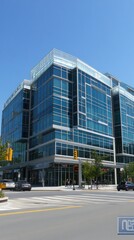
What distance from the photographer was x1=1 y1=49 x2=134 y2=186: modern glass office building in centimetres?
5634

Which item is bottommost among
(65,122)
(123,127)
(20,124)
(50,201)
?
(50,201)

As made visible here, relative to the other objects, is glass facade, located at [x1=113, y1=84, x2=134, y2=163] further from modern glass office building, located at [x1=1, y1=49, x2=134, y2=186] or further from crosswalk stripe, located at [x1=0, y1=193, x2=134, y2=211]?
crosswalk stripe, located at [x1=0, y1=193, x2=134, y2=211]

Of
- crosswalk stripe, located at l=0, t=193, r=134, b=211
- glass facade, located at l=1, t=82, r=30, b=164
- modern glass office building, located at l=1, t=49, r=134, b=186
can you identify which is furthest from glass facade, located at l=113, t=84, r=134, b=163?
crosswalk stripe, located at l=0, t=193, r=134, b=211

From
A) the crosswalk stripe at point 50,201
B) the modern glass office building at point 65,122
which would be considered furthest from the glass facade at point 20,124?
the crosswalk stripe at point 50,201

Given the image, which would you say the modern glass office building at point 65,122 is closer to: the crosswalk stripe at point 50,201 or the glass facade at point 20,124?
the glass facade at point 20,124

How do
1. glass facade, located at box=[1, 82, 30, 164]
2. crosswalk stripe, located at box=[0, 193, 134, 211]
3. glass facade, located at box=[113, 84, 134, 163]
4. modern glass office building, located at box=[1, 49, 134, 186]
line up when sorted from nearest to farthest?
1. crosswalk stripe, located at box=[0, 193, 134, 211]
2. modern glass office building, located at box=[1, 49, 134, 186]
3. glass facade, located at box=[1, 82, 30, 164]
4. glass facade, located at box=[113, 84, 134, 163]

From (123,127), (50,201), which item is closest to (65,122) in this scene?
(123,127)

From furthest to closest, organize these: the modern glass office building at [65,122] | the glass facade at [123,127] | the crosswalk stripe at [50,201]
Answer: the glass facade at [123,127]
the modern glass office building at [65,122]
the crosswalk stripe at [50,201]

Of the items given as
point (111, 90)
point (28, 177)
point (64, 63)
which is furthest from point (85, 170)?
point (111, 90)

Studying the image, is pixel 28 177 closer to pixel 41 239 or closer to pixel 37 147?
pixel 37 147

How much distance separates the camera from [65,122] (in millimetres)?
57281

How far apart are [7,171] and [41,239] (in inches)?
2970

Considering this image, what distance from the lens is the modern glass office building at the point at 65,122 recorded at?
185ft

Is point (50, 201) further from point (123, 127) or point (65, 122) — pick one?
point (123, 127)
